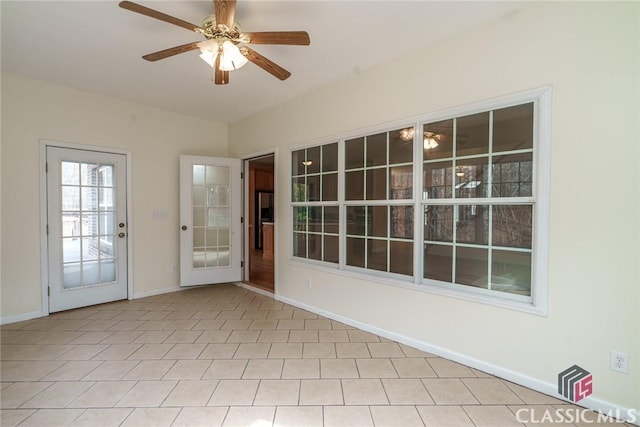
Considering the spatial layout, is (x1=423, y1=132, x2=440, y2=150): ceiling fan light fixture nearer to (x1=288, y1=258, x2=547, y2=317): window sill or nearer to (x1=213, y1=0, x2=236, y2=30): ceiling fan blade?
(x1=288, y1=258, x2=547, y2=317): window sill

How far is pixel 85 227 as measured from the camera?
3.76 m

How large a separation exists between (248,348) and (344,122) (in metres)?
2.54

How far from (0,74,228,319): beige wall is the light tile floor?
0.76 meters

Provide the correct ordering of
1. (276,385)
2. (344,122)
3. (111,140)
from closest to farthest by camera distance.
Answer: (276,385)
(344,122)
(111,140)

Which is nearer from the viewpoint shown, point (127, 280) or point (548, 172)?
point (548, 172)

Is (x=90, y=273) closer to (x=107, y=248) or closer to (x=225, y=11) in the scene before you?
(x=107, y=248)

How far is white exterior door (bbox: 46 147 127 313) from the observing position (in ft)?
11.6

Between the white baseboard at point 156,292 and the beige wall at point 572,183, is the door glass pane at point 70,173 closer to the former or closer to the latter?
the white baseboard at point 156,292

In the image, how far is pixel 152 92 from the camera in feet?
12.1

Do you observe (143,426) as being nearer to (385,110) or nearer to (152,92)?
(385,110)

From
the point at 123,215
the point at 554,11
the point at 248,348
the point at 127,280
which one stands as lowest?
the point at 248,348

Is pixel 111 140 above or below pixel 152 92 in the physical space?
below

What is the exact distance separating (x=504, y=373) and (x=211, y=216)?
13.7 feet

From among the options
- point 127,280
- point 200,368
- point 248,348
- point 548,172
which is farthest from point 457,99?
point 127,280
